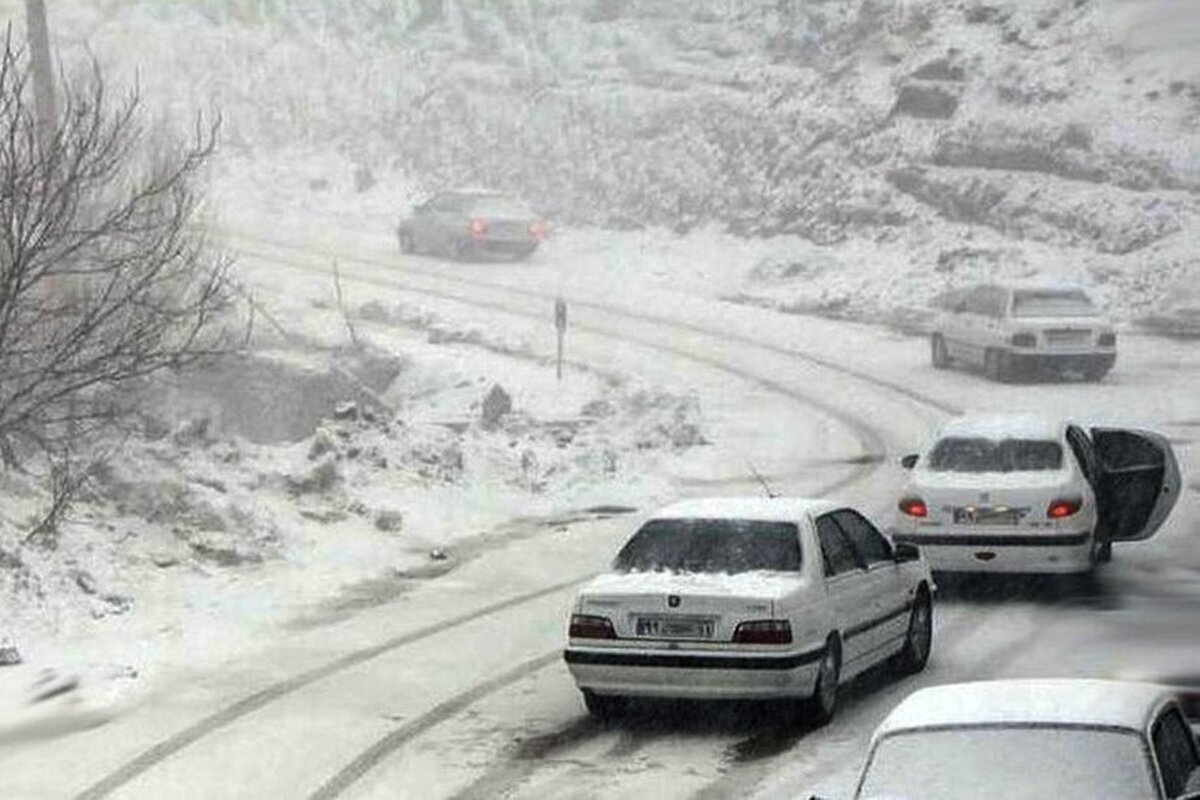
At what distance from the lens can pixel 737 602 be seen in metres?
12.5

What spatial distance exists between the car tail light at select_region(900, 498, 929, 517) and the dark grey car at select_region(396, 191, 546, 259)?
87.5 feet

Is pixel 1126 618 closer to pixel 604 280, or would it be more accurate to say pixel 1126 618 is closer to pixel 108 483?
pixel 108 483

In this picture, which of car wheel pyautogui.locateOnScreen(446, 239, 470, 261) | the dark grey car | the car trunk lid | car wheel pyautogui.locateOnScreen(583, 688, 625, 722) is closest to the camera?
the car trunk lid

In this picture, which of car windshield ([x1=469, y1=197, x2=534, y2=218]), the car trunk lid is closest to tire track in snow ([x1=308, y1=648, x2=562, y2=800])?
the car trunk lid

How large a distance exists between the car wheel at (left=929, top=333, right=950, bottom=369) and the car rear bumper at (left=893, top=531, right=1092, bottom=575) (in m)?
16.6

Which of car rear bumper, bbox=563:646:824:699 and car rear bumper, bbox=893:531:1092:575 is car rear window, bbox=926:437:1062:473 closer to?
car rear bumper, bbox=893:531:1092:575

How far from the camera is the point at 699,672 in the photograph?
41.0 feet

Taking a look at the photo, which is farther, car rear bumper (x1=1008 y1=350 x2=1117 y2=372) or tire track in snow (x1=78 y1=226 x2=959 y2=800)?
car rear bumper (x1=1008 y1=350 x2=1117 y2=372)

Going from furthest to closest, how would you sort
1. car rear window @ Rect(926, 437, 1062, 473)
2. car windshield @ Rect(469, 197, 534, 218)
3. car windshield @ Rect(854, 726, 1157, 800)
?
1. car windshield @ Rect(469, 197, 534, 218)
2. car rear window @ Rect(926, 437, 1062, 473)
3. car windshield @ Rect(854, 726, 1157, 800)

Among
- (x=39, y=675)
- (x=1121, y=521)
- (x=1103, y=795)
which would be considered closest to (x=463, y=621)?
(x=39, y=675)

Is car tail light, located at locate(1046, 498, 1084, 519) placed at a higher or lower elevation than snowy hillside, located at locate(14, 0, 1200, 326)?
lower

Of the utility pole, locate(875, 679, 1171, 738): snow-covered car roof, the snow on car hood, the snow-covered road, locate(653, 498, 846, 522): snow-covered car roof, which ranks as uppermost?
the utility pole

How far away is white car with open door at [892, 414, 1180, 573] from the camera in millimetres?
17094

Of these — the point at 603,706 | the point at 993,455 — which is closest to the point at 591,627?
the point at 603,706
